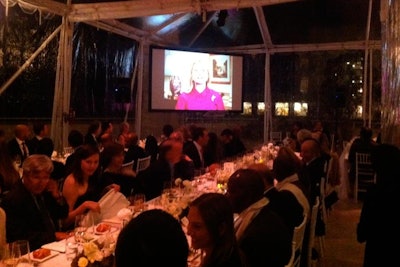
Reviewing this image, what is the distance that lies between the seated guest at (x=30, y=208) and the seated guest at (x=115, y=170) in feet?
3.76

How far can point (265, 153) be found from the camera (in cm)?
748

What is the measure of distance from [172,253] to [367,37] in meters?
10.5

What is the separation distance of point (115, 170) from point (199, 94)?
6482 mm

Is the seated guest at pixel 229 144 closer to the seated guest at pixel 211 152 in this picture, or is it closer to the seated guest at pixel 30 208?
the seated guest at pixel 211 152

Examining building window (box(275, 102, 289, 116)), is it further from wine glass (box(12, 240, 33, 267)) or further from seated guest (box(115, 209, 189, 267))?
seated guest (box(115, 209, 189, 267))

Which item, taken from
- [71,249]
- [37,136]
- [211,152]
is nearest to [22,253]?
[71,249]

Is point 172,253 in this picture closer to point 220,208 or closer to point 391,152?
point 220,208

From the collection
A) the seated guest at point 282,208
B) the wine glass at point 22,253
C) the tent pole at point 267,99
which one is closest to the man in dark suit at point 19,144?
the wine glass at point 22,253

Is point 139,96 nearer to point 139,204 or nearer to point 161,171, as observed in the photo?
point 161,171

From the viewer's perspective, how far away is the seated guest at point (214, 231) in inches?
72.6

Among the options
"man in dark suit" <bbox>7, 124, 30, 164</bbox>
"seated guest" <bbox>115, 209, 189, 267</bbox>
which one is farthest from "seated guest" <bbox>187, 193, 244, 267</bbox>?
"man in dark suit" <bbox>7, 124, 30, 164</bbox>

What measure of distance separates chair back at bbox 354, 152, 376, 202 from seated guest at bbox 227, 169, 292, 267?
5.67 meters

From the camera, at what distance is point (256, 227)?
238 cm

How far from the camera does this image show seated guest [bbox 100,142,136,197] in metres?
4.23
